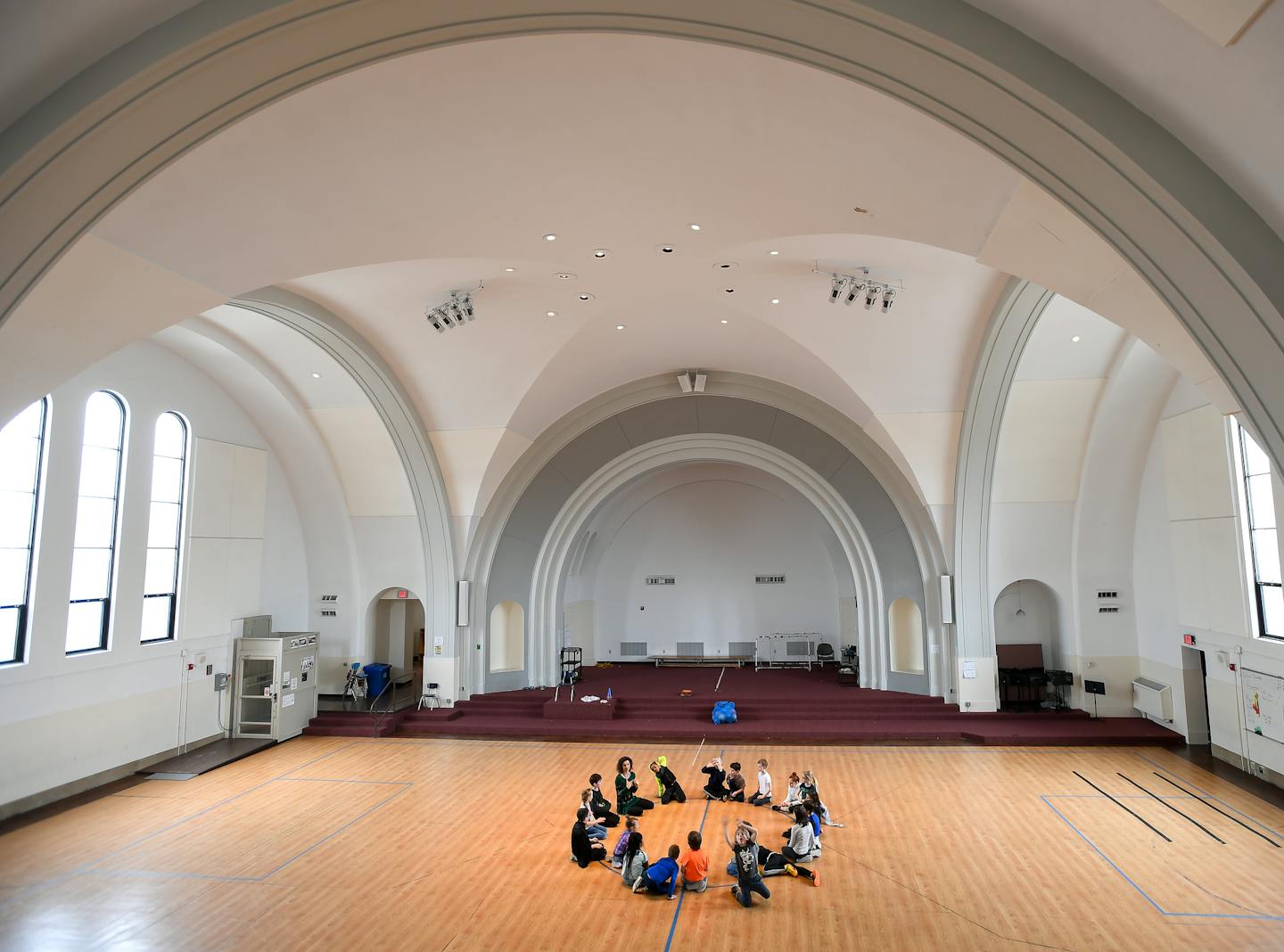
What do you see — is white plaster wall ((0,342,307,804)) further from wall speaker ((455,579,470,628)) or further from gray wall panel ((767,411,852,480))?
gray wall panel ((767,411,852,480))

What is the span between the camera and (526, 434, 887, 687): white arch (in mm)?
18297

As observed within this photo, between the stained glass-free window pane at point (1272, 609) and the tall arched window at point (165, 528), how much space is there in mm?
18858

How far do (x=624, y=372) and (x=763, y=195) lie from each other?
9.96m

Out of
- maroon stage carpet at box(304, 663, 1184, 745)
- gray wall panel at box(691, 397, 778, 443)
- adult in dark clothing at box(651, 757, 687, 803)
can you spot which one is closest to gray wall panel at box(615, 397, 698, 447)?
gray wall panel at box(691, 397, 778, 443)

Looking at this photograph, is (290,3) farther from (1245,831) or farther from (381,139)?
(1245,831)

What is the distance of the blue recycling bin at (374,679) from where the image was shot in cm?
1742

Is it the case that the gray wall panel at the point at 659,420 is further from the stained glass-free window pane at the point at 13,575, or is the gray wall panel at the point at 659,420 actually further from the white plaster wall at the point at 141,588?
the stained glass-free window pane at the point at 13,575

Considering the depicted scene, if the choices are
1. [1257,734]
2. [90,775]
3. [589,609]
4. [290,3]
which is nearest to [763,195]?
[290,3]

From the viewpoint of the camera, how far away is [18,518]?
1146 cm

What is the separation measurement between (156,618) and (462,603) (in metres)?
5.89

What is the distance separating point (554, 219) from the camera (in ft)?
26.3

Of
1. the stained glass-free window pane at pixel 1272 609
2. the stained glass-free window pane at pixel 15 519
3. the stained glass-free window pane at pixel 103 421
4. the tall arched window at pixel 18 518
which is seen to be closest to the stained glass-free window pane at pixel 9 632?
the tall arched window at pixel 18 518

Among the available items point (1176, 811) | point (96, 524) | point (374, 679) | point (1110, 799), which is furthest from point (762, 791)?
point (96, 524)

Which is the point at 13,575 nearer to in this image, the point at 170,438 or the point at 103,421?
the point at 103,421
